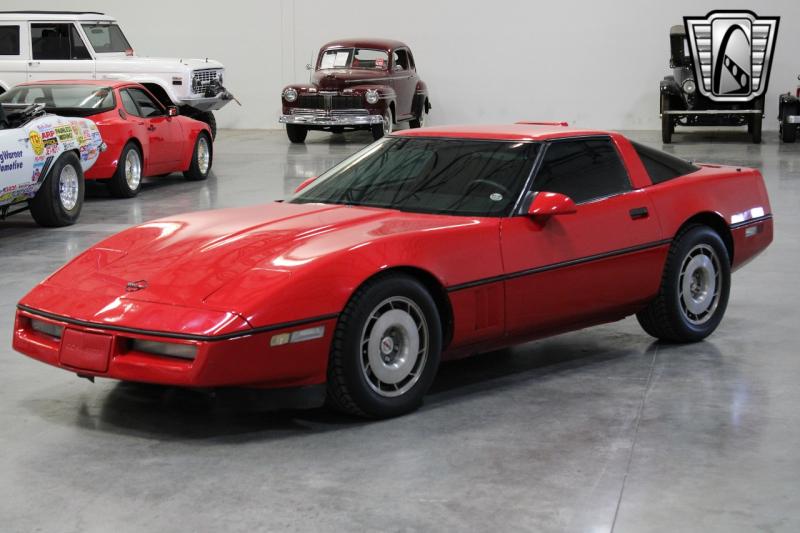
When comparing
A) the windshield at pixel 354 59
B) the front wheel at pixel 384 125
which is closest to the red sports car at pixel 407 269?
the front wheel at pixel 384 125

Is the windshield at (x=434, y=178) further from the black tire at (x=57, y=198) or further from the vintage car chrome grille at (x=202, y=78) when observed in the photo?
the vintage car chrome grille at (x=202, y=78)

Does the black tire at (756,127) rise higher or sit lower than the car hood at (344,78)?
lower

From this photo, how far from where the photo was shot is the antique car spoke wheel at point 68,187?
10675mm

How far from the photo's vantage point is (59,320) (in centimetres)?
473

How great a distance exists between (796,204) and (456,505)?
8.51m

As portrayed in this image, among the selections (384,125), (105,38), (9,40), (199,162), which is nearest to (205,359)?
(199,162)

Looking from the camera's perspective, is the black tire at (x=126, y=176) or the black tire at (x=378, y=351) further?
the black tire at (x=126, y=176)

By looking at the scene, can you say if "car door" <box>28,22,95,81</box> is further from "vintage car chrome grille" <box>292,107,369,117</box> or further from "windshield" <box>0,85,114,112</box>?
"windshield" <box>0,85,114,112</box>

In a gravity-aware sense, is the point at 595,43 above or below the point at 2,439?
above

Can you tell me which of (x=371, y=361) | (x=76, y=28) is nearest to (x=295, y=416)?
(x=371, y=361)

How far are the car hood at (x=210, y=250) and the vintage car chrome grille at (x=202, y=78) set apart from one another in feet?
42.3

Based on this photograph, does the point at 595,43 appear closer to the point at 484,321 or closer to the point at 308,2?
the point at 308,2

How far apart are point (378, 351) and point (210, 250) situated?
807 mm

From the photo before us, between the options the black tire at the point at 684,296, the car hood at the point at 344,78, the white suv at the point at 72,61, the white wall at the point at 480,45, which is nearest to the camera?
the black tire at the point at 684,296
